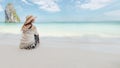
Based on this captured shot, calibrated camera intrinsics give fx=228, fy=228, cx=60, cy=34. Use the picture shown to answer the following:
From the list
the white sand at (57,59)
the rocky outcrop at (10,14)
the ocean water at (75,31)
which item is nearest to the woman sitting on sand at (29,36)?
the white sand at (57,59)

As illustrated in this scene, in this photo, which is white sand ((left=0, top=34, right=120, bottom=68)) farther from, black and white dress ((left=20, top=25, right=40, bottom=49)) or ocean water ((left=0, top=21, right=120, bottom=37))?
ocean water ((left=0, top=21, right=120, bottom=37))

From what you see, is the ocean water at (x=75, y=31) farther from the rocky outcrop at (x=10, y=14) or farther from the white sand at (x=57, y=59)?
the rocky outcrop at (x=10, y=14)

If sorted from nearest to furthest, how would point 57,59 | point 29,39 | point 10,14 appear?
1. point 57,59
2. point 29,39
3. point 10,14

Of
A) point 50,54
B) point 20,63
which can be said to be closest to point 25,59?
point 20,63

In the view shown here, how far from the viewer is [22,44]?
598 centimetres

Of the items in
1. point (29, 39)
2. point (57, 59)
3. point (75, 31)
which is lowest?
point (75, 31)

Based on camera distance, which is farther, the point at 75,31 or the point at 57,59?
the point at 75,31

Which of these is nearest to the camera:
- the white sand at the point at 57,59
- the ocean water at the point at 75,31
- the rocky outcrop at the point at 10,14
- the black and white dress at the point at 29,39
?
the white sand at the point at 57,59

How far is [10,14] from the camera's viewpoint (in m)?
48.5

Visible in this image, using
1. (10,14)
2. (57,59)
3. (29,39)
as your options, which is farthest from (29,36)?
(10,14)

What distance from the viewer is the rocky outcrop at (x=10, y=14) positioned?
156 feet

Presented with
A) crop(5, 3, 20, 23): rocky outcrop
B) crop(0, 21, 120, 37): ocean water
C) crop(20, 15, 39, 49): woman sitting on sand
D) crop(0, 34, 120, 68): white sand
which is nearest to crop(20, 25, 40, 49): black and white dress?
crop(20, 15, 39, 49): woman sitting on sand

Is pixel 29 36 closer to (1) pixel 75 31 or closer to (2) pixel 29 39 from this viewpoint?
(2) pixel 29 39

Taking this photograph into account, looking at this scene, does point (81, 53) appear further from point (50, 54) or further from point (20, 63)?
point (20, 63)
